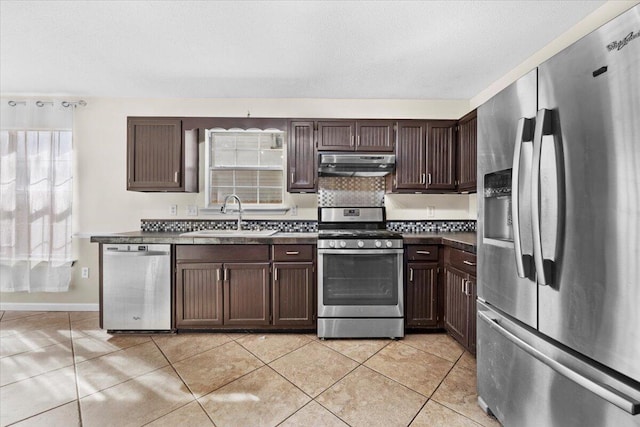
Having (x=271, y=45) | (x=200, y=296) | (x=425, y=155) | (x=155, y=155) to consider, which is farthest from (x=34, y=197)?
(x=425, y=155)

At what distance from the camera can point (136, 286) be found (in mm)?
2508

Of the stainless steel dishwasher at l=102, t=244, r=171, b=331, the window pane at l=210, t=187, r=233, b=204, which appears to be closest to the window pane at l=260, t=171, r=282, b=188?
the window pane at l=210, t=187, r=233, b=204

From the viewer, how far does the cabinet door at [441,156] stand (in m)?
2.90

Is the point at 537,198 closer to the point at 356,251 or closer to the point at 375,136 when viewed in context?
the point at 356,251

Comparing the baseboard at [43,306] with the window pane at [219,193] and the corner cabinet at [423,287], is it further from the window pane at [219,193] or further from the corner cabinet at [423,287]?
the corner cabinet at [423,287]

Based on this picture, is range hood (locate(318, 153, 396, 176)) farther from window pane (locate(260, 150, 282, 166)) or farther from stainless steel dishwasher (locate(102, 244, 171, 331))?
stainless steel dishwasher (locate(102, 244, 171, 331))

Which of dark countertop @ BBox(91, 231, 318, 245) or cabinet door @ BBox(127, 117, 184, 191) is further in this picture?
cabinet door @ BBox(127, 117, 184, 191)

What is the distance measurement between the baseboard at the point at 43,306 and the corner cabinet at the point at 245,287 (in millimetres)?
1588

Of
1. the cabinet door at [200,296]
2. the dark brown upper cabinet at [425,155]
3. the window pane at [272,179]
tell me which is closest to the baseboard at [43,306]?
the cabinet door at [200,296]

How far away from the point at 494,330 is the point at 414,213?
1914 millimetres

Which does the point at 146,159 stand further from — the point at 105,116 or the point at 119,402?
the point at 119,402

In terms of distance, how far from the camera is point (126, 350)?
2260 mm

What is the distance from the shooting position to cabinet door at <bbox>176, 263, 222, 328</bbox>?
2.53m

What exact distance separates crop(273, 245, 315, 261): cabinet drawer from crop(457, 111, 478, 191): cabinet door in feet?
5.57
